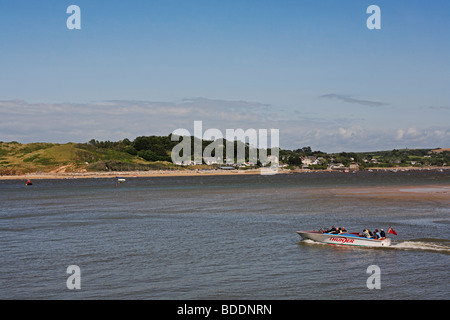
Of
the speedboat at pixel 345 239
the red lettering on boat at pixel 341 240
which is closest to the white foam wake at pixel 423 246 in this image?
the speedboat at pixel 345 239

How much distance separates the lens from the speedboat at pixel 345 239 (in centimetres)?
3356

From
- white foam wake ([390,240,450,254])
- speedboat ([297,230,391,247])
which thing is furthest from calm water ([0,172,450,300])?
speedboat ([297,230,391,247])

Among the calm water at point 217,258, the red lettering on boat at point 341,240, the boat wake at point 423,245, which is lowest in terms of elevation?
the calm water at point 217,258

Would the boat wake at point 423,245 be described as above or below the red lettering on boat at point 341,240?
below

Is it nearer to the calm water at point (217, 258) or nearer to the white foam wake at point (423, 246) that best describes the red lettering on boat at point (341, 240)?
the calm water at point (217, 258)

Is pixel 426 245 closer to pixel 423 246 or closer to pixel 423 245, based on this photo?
pixel 423 245

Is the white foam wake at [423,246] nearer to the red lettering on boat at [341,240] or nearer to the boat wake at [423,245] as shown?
the boat wake at [423,245]

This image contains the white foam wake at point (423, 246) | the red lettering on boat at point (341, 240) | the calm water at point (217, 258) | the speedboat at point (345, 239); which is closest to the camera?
the calm water at point (217, 258)

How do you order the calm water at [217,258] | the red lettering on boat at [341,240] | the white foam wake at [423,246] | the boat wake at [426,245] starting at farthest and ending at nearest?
the red lettering on boat at [341,240] < the boat wake at [426,245] < the white foam wake at [423,246] < the calm water at [217,258]

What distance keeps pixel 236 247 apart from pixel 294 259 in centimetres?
537

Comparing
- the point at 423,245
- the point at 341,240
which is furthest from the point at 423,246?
the point at 341,240

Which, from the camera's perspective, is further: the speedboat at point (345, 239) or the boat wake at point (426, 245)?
the speedboat at point (345, 239)

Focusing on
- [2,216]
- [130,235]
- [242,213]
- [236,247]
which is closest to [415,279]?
[236,247]

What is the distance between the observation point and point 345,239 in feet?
113
